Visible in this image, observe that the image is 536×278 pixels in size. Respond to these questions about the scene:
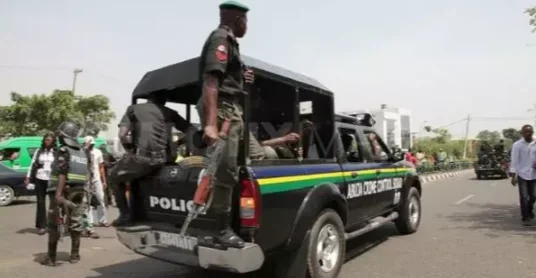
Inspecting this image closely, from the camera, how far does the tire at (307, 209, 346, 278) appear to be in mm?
4238

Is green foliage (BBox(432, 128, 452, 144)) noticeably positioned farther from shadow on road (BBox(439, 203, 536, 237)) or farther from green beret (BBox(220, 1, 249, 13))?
green beret (BBox(220, 1, 249, 13))

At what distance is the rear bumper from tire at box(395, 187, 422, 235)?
4.13 meters

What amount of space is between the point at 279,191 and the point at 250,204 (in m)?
0.38

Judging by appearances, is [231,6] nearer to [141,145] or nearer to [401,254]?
[141,145]

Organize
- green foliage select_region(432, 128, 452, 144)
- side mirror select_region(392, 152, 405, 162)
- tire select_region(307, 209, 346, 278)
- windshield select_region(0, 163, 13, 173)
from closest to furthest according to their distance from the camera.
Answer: tire select_region(307, 209, 346, 278) → side mirror select_region(392, 152, 405, 162) → windshield select_region(0, 163, 13, 173) → green foliage select_region(432, 128, 452, 144)

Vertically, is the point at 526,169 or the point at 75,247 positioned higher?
the point at 526,169

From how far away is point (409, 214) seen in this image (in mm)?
7234

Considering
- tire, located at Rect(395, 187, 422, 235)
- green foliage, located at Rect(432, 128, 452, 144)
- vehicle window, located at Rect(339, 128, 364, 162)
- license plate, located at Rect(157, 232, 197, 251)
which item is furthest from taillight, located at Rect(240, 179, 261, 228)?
green foliage, located at Rect(432, 128, 452, 144)

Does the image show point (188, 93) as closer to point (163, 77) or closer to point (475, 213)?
point (163, 77)

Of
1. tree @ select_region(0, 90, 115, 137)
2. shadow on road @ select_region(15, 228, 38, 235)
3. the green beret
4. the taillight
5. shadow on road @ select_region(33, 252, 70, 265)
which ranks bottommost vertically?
shadow on road @ select_region(33, 252, 70, 265)

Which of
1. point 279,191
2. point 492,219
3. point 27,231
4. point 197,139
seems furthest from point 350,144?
point 27,231

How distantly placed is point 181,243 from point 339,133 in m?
2.48

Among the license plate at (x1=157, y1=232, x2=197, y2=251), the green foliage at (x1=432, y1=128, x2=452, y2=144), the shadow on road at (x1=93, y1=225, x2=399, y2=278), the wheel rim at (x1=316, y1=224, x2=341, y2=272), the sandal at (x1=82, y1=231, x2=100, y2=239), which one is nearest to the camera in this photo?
the license plate at (x1=157, y1=232, x2=197, y2=251)

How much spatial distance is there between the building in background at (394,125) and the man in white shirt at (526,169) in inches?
572
